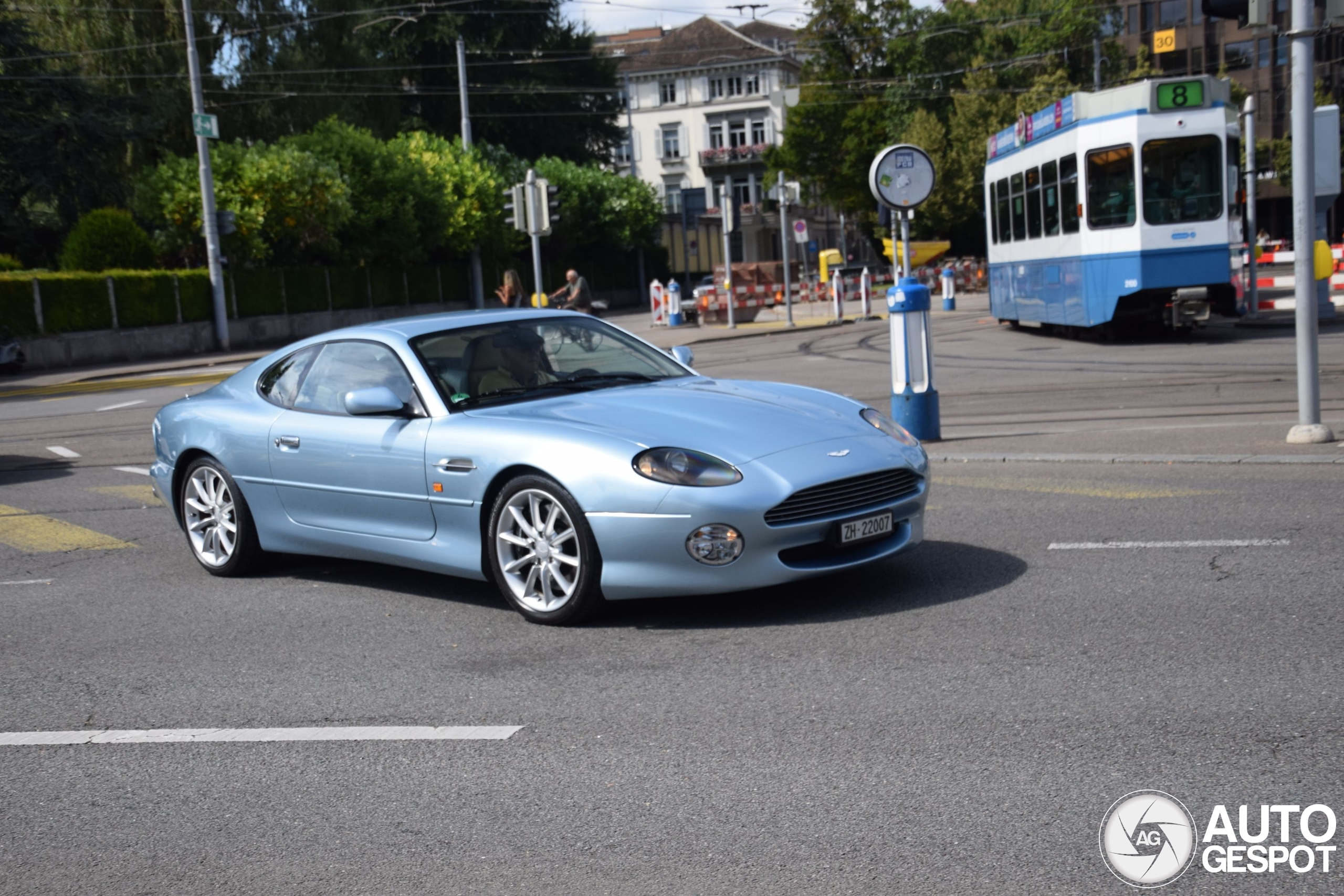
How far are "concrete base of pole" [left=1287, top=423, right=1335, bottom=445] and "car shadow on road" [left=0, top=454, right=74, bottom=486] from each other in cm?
992

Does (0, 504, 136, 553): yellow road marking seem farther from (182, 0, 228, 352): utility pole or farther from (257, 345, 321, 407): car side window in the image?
(182, 0, 228, 352): utility pole

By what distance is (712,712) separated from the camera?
4699 mm

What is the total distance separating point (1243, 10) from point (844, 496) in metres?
5.25

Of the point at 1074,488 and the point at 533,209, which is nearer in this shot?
the point at 1074,488

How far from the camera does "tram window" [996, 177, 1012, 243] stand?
24.8 m

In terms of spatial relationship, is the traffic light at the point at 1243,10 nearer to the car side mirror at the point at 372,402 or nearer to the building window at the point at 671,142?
the car side mirror at the point at 372,402

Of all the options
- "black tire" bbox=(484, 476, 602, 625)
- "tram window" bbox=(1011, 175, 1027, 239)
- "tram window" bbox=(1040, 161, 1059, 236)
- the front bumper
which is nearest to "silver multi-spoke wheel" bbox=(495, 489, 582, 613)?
"black tire" bbox=(484, 476, 602, 625)

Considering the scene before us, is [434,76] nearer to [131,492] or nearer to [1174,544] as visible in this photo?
[131,492]

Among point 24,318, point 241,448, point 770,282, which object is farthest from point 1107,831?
point 770,282

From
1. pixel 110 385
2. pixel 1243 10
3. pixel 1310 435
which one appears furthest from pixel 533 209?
pixel 1310 435

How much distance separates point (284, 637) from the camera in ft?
20.4

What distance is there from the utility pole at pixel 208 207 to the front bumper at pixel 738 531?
30.7 metres

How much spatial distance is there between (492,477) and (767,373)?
14225 millimetres

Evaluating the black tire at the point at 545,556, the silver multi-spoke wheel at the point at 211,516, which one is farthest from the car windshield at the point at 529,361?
the silver multi-spoke wheel at the point at 211,516
